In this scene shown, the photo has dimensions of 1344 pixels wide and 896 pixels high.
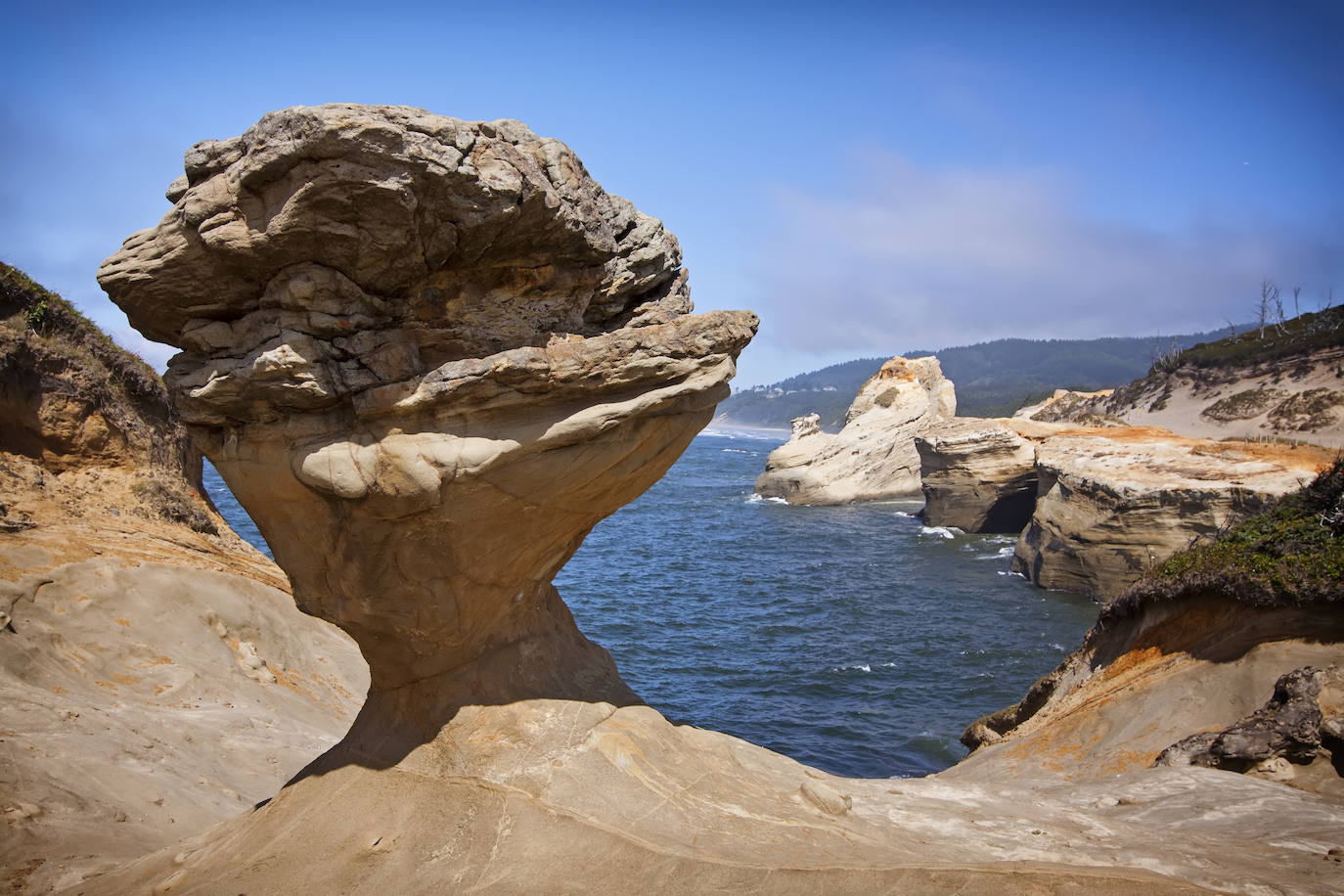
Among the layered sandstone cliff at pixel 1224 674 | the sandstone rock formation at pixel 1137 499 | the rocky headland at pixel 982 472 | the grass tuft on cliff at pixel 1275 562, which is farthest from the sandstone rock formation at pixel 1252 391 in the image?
the layered sandstone cliff at pixel 1224 674

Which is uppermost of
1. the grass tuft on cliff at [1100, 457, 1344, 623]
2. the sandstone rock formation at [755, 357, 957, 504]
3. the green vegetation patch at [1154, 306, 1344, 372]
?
the green vegetation patch at [1154, 306, 1344, 372]

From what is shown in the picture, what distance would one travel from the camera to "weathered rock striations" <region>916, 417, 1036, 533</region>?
37.2m

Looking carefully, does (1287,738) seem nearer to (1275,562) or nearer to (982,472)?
(1275,562)

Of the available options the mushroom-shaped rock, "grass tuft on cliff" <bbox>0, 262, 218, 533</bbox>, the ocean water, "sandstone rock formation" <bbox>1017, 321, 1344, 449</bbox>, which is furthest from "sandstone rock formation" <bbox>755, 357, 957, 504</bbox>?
the mushroom-shaped rock

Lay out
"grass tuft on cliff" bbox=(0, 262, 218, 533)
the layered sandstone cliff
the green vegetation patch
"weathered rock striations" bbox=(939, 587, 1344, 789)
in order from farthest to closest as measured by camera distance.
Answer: the green vegetation patch, "grass tuft on cliff" bbox=(0, 262, 218, 533), "weathered rock striations" bbox=(939, 587, 1344, 789), the layered sandstone cliff

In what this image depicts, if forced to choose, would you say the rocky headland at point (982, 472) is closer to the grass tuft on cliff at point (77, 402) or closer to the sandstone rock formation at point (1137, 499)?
the sandstone rock formation at point (1137, 499)

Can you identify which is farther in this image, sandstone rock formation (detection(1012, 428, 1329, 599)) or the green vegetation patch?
the green vegetation patch

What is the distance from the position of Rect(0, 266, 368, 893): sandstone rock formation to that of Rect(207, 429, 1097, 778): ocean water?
7995 mm

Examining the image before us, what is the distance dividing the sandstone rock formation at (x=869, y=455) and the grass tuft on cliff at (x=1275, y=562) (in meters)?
37.7

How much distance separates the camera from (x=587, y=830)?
6484mm

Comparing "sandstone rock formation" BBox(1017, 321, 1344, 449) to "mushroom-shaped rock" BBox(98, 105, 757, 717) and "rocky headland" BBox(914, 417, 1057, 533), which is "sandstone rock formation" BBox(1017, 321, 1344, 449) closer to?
"rocky headland" BBox(914, 417, 1057, 533)

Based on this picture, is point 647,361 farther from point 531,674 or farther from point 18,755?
point 18,755

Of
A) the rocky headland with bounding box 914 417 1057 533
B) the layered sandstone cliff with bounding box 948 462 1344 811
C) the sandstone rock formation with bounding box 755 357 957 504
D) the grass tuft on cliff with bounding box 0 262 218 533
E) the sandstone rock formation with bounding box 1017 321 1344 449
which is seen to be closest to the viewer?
the layered sandstone cliff with bounding box 948 462 1344 811

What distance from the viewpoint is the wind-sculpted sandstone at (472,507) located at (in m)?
6.05
